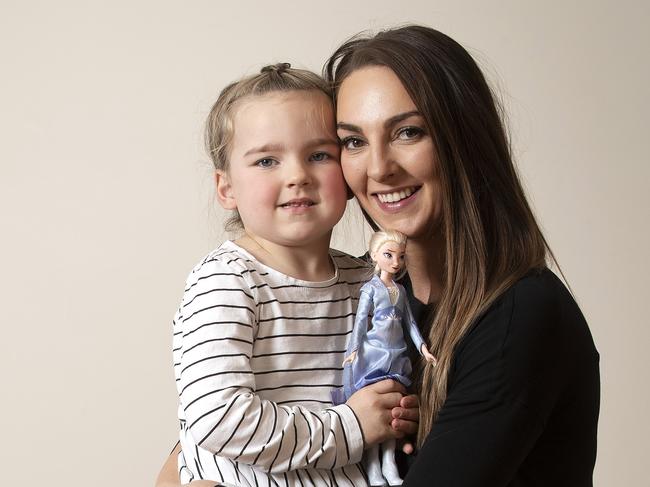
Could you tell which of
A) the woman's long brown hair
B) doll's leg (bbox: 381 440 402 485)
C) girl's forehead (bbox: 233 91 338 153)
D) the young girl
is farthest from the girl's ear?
doll's leg (bbox: 381 440 402 485)

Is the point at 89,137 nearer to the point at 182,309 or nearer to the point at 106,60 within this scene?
the point at 106,60

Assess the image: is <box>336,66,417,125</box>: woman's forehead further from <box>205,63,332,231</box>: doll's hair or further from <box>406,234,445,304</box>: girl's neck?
<box>406,234,445,304</box>: girl's neck

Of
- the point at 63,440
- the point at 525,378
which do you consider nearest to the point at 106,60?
the point at 63,440

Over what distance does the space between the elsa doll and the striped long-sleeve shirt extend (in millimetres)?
64

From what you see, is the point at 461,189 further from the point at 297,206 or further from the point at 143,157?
the point at 143,157

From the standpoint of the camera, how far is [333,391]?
2.16m

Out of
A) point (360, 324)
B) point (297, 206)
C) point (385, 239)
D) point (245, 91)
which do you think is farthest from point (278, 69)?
point (360, 324)

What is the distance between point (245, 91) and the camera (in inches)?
88.4

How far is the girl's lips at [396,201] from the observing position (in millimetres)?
2090

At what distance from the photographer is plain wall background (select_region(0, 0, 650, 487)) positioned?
4.07 meters

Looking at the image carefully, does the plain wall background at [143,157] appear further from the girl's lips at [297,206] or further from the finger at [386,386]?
the finger at [386,386]

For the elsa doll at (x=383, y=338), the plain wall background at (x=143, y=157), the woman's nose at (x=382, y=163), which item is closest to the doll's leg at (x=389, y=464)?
the elsa doll at (x=383, y=338)

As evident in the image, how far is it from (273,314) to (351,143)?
1.34 ft

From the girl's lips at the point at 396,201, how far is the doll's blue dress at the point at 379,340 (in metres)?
0.15
